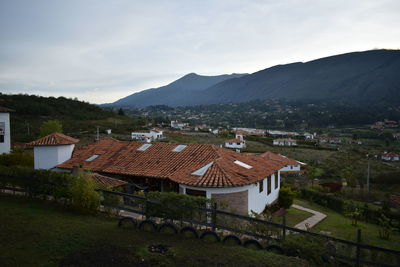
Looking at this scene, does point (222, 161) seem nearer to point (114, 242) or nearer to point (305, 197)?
point (114, 242)

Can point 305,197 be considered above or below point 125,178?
below

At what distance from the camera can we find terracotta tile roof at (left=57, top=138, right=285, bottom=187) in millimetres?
14734

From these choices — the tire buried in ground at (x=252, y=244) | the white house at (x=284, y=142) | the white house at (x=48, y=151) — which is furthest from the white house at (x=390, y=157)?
the tire buried in ground at (x=252, y=244)

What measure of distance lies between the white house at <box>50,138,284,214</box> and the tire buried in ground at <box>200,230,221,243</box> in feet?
11.1

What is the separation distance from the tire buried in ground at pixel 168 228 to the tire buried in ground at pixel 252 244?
2.36 metres

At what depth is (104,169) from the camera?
59.4ft

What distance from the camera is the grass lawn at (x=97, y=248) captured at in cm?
765

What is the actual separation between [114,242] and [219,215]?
3898 mm

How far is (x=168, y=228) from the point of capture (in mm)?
10000

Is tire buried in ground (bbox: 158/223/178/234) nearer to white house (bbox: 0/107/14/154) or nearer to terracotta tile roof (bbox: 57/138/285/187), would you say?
terracotta tile roof (bbox: 57/138/285/187)

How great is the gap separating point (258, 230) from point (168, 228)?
3.14 metres

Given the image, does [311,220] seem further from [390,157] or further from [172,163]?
[390,157]

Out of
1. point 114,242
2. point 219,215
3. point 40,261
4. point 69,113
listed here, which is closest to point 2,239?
point 40,261

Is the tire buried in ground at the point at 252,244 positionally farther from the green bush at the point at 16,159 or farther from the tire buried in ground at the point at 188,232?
the green bush at the point at 16,159
